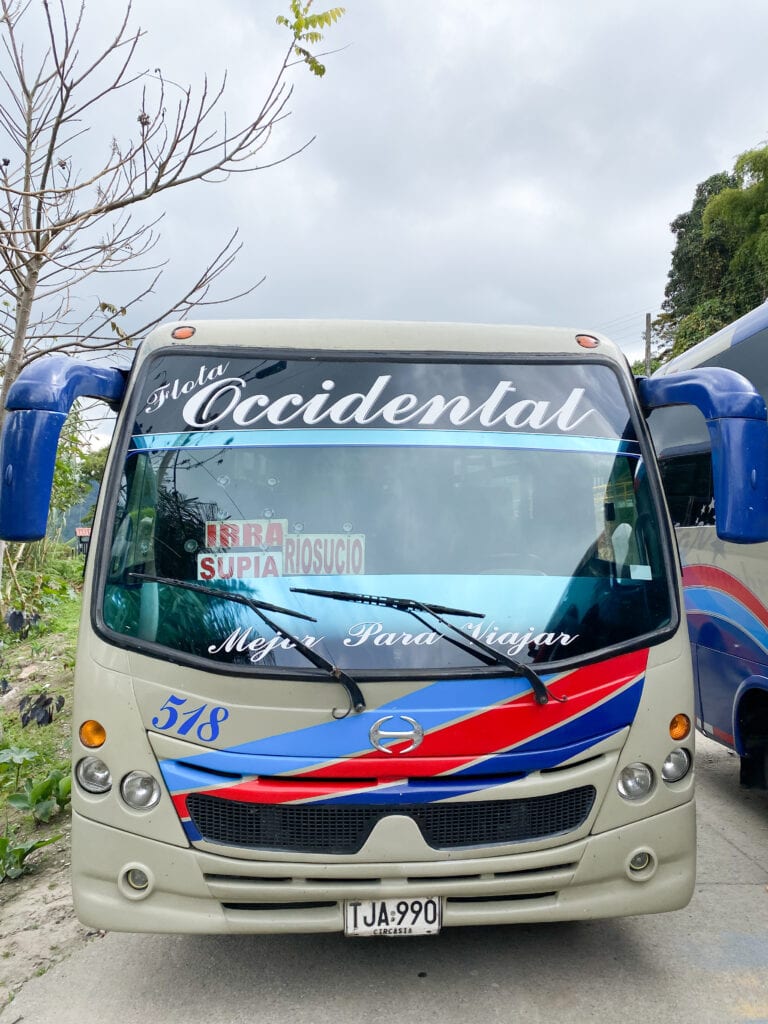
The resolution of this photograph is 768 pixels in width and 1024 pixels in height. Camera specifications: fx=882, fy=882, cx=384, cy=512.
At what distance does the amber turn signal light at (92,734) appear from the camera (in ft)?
10.5

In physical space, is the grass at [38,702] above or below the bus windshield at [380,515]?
below

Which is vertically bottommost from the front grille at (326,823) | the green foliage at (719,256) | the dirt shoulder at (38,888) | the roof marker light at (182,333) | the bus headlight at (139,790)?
the dirt shoulder at (38,888)

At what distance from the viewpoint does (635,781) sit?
3.34 metres

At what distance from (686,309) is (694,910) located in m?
34.9

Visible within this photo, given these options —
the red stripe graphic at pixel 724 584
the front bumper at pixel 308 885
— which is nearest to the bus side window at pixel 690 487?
the red stripe graphic at pixel 724 584

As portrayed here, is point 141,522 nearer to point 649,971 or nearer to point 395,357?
point 395,357

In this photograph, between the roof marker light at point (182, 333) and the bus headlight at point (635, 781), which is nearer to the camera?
the bus headlight at point (635, 781)

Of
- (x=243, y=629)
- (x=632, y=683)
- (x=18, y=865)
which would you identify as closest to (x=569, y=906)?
(x=632, y=683)

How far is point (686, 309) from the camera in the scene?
35.8 meters

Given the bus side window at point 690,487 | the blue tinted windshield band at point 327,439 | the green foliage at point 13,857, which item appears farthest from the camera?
the bus side window at point 690,487

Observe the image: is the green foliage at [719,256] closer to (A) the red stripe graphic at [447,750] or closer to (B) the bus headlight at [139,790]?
(A) the red stripe graphic at [447,750]

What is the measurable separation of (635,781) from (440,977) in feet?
3.71

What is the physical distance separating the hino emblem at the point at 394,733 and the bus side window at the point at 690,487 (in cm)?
325

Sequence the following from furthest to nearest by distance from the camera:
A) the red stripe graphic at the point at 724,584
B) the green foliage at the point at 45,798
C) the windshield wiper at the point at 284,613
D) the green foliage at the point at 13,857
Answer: the green foliage at the point at 45,798 → the red stripe graphic at the point at 724,584 → the green foliage at the point at 13,857 → the windshield wiper at the point at 284,613
